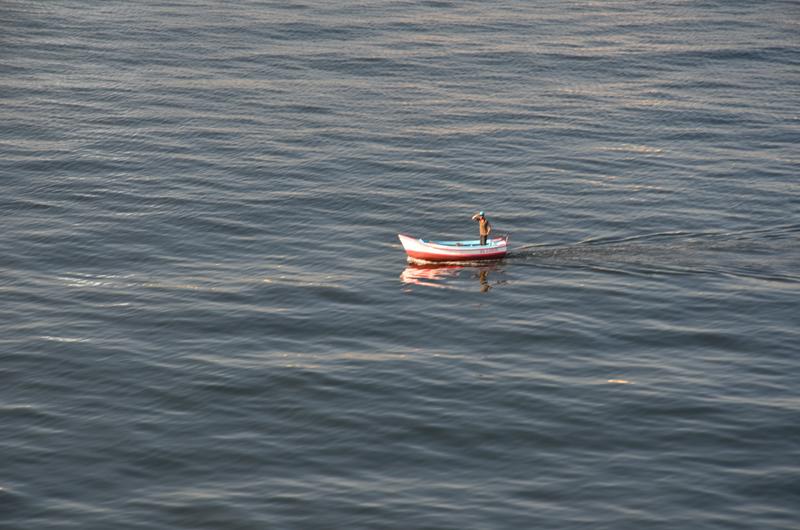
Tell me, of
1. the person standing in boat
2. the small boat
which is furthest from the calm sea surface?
the person standing in boat

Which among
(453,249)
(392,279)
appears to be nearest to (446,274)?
(453,249)

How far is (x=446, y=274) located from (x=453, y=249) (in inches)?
70.4

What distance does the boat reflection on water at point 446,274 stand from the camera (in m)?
80.6

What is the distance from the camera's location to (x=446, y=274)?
82.3 meters

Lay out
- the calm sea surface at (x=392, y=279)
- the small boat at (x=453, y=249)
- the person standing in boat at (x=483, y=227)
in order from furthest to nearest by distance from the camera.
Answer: the person standing in boat at (x=483, y=227)
the small boat at (x=453, y=249)
the calm sea surface at (x=392, y=279)

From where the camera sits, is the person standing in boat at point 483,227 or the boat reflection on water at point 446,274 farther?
the person standing in boat at point 483,227

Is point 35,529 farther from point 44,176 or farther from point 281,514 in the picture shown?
point 44,176

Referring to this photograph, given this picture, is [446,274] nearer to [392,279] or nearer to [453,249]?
[453,249]

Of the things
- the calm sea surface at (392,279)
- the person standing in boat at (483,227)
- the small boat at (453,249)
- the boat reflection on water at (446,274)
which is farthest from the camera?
the person standing in boat at (483,227)

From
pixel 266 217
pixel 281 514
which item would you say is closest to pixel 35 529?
pixel 281 514

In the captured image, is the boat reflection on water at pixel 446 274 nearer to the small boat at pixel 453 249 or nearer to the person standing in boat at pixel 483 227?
the small boat at pixel 453 249

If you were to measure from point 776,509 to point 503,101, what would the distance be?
76659mm

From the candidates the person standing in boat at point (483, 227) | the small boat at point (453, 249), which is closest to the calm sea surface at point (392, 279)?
the small boat at point (453, 249)

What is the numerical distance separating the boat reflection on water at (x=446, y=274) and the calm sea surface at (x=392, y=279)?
248 mm
